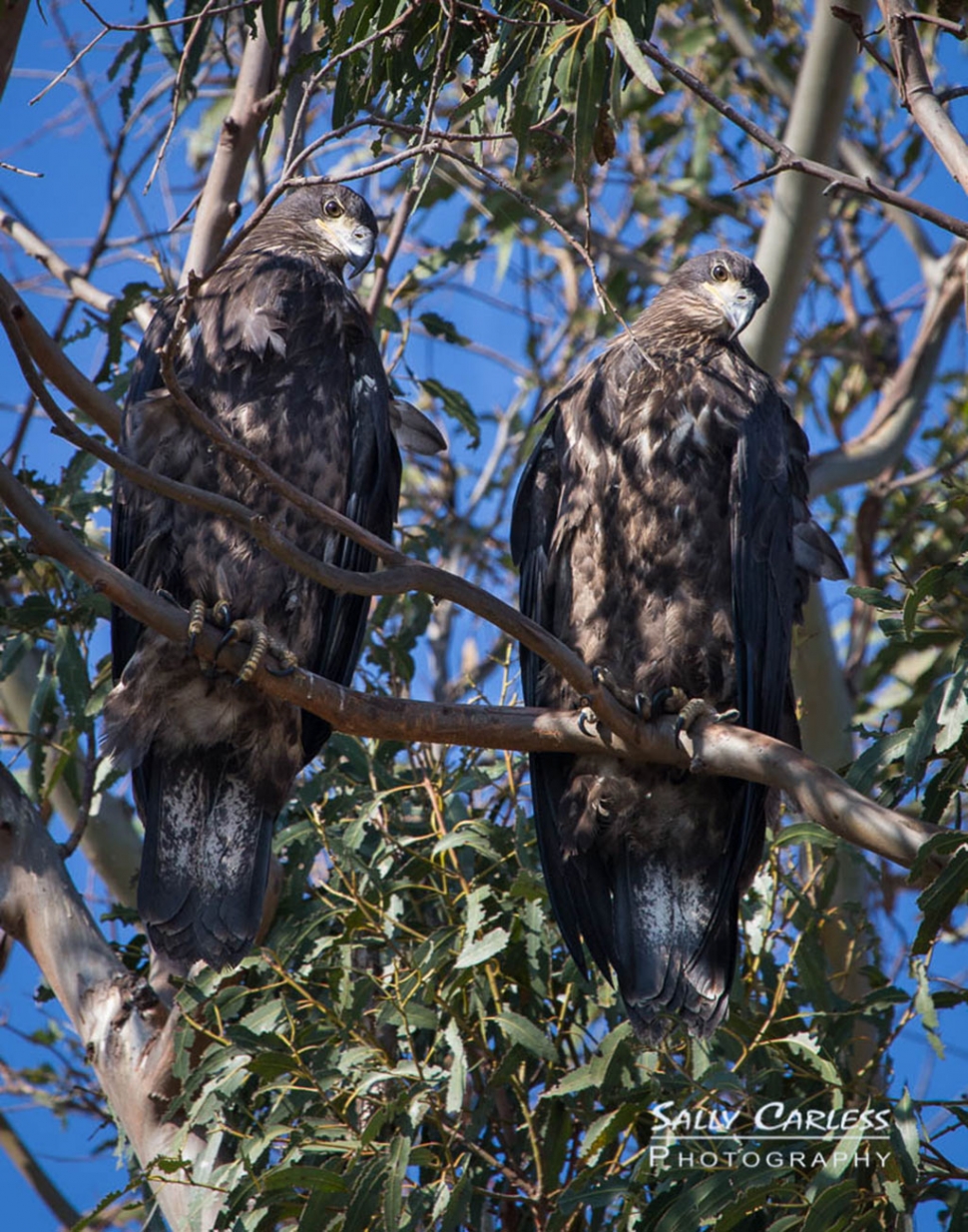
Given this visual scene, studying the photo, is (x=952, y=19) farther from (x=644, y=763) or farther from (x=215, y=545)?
(x=215, y=545)

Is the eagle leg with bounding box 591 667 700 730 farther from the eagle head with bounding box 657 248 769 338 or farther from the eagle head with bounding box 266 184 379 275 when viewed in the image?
the eagle head with bounding box 266 184 379 275

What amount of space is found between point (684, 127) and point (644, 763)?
5917 mm

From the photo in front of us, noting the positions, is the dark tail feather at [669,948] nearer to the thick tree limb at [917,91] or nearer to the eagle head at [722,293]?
the eagle head at [722,293]

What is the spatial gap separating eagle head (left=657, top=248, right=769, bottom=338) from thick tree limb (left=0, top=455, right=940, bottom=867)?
4.56 ft

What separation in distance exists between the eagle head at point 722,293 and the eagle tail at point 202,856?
6.30 ft

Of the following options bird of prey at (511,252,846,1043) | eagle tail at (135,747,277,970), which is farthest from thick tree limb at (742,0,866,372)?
eagle tail at (135,747,277,970)

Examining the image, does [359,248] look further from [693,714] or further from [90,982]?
[90,982]

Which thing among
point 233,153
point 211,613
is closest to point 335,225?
point 233,153

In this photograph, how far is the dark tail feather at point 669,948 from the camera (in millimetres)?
4090

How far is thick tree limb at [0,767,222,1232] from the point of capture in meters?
4.22

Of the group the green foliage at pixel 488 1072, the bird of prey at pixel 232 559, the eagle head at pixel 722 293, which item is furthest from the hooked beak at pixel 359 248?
the green foliage at pixel 488 1072

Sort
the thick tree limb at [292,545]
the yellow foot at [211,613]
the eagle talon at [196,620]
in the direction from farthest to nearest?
1. the yellow foot at [211,613]
2. the eagle talon at [196,620]
3. the thick tree limb at [292,545]

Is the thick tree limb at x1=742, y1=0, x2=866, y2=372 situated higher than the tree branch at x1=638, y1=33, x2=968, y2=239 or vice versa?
the thick tree limb at x1=742, y1=0, x2=866, y2=372

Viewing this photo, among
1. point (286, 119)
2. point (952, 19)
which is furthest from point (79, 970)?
point (286, 119)
